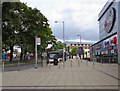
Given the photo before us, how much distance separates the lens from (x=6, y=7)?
53906 millimetres

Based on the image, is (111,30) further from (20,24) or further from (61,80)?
(20,24)

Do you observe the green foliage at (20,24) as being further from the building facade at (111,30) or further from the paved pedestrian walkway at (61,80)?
the paved pedestrian walkway at (61,80)

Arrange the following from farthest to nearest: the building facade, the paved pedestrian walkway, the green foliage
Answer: the green foliage < the building facade < the paved pedestrian walkway

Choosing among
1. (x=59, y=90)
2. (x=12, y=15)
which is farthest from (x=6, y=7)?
(x=59, y=90)

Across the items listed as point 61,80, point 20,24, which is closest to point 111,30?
point 61,80

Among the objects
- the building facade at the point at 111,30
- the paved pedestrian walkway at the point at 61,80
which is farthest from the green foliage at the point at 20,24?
the paved pedestrian walkway at the point at 61,80

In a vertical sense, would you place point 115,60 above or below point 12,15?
below

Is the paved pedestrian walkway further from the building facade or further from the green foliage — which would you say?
the green foliage

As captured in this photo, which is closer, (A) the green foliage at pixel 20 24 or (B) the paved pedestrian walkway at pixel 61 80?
(B) the paved pedestrian walkway at pixel 61 80

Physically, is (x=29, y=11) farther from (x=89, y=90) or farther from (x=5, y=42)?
(x=89, y=90)

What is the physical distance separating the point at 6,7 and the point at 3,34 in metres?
5.35

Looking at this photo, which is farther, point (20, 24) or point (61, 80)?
point (20, 24)

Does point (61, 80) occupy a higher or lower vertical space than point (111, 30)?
lower

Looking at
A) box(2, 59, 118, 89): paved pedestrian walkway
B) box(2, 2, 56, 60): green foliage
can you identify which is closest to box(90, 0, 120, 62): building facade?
box(2, 59, 118, 89): paved pedestrian walkway
